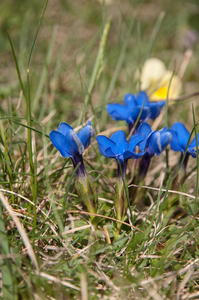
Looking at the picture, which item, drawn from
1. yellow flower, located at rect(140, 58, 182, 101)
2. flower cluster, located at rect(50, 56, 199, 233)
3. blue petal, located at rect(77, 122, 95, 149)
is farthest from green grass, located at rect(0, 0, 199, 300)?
yellow flower, located at rect(140, 58, 182, 101)

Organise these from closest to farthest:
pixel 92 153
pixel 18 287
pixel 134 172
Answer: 1. pixel 18 287
2. pixel 134 172
3. pixel 92 153

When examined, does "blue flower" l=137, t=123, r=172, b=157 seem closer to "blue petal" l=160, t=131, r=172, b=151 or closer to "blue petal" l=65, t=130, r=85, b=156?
"blue petal" l=160, t=131, r=172, b=151

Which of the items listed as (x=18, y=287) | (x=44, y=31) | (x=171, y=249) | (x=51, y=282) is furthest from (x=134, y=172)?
(x=44, y=31)

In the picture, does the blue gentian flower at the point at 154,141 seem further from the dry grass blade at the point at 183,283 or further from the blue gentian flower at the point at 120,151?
the dry grass blade at the point at 183,283

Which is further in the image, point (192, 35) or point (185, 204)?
point (192, 35)

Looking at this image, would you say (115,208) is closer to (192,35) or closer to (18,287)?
(18,287)

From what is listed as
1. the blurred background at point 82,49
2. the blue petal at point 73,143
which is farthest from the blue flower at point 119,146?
the blurred background at point 82,49

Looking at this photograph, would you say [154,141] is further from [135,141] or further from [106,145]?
[106,145]

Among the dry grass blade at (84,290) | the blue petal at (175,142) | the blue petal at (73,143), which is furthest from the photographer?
the blue petal at (175,142)
